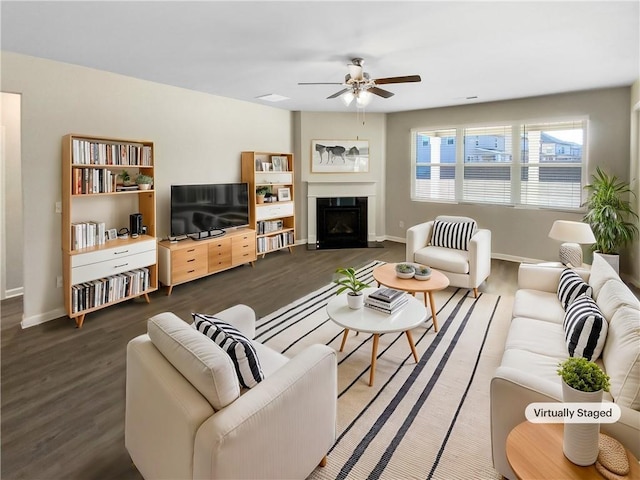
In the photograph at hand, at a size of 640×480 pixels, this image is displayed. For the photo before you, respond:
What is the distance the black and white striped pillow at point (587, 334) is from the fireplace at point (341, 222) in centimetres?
482

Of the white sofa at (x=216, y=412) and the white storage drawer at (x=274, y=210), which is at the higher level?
the white storage drawer at (x=274, y=210)

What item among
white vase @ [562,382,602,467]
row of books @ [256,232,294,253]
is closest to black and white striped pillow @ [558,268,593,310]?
white vase @ [562,382,602,467]

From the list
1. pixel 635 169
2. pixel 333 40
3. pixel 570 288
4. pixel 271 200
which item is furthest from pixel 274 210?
pixel 635 169

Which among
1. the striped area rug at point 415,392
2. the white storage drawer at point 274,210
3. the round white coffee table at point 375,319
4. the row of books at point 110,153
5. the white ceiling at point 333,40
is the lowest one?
the striped area rug at point 415,392

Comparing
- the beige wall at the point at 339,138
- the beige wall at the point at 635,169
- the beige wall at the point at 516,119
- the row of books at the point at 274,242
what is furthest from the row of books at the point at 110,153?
the beige wall at the point at 635,169

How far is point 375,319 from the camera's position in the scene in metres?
2.68

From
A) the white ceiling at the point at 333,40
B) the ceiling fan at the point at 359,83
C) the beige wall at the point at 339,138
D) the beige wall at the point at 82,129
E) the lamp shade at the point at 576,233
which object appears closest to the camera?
the white ceiling at the point at 333,40

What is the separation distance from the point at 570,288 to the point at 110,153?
4.40 meters

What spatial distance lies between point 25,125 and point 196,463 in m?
3.64

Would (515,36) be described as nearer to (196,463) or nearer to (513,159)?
(513,159)

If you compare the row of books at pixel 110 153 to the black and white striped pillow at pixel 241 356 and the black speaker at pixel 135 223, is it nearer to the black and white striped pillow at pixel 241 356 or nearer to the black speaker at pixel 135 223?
the black speaker at pixel 135 223

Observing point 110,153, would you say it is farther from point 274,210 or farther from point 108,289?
point 274,210

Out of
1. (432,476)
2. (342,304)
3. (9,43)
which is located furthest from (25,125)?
(432,476)

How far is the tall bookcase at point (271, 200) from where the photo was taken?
18.9 ft
